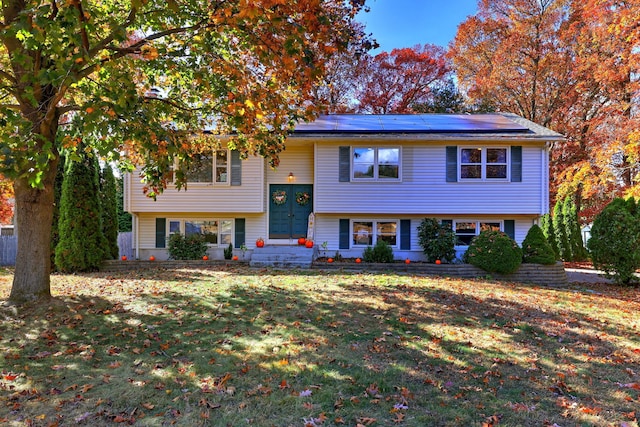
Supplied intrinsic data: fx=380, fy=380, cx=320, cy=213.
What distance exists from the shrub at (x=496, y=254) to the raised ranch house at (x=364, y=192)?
2149 mm

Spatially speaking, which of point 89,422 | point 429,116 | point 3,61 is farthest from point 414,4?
point 89,422

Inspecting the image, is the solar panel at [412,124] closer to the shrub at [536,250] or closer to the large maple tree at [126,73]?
the shrub at [536,250]

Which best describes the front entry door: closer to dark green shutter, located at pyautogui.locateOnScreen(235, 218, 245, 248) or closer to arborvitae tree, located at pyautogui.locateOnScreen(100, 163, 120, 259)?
dark green shutter, located at pyautogui.locateOnScreen(235, 218, 245, 248)

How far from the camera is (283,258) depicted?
1203 cm

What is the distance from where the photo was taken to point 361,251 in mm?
14086

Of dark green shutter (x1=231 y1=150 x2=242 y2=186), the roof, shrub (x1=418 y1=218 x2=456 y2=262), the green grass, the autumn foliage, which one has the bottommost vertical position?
the green grass

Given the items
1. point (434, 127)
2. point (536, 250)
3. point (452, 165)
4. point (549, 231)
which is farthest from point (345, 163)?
point (549, 231)

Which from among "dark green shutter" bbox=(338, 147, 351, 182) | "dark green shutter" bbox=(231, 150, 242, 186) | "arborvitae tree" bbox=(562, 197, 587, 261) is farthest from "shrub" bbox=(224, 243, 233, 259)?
"arborvitae tree" bbox=(562, 197, 587, 261)

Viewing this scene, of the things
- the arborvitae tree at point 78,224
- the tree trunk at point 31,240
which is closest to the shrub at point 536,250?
the tree trunk at point 31,240

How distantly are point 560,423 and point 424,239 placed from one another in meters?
10.3

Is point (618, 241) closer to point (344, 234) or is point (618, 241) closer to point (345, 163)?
point (344, 234)

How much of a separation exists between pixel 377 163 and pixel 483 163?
377cm

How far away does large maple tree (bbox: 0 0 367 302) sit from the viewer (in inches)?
176

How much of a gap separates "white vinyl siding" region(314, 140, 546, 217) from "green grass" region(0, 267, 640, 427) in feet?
20.7
